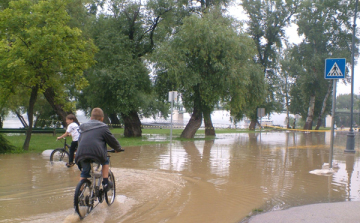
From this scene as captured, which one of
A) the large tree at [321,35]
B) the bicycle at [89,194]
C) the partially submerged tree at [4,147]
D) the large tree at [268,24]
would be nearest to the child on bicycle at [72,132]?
the bicycle at [89,194]

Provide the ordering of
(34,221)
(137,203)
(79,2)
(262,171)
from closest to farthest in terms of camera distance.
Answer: (34,221) → (137,203) → (262,171) → (79,2)

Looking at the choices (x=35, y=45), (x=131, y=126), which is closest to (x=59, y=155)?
(x=35, y=45)

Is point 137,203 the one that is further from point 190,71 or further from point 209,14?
point 209,14

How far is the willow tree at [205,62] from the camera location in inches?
921

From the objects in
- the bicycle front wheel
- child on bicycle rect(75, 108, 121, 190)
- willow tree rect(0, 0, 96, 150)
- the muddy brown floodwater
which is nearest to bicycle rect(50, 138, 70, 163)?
the bicycle front wheel

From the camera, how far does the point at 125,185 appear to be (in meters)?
8.56

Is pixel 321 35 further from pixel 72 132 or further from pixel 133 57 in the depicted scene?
pixel 72 132

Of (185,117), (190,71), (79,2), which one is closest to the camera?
(79,2)

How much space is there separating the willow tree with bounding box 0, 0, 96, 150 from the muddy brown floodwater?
321 cm

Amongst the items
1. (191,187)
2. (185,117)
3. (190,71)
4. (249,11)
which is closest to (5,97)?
(191,187)

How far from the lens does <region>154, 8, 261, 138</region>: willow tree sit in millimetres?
23391

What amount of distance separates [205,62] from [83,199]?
19.3m

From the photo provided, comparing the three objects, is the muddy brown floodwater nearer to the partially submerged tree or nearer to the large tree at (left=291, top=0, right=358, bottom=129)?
the partially submerged tree

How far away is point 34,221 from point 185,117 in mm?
84357
